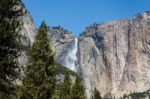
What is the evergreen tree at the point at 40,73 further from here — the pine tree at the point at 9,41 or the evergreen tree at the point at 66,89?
the evergreen tree at the point at 66,89

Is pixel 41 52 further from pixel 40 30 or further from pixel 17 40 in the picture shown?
pixel 17 40

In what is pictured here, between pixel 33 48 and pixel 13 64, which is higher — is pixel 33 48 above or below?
above

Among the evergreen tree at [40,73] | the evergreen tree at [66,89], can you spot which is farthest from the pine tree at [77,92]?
the evergreen tree at [40,73]

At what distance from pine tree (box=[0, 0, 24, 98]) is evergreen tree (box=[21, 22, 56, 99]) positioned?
9321mm

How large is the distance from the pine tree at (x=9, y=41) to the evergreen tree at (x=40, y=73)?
9321 millimetres

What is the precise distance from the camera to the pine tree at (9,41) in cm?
3167

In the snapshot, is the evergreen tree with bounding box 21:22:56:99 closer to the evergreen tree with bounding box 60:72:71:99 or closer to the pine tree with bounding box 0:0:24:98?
the pine tree with bounding box 0:0:24:98

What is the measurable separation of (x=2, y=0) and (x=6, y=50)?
11.7 feet

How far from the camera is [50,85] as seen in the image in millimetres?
42625

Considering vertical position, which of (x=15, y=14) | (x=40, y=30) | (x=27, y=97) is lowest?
(x=27, y=97)

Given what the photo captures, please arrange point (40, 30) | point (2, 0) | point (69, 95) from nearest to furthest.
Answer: point (2, 0), point (40, 30), point (69, 95)

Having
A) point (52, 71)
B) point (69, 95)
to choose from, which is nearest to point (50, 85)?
point (52, 71)

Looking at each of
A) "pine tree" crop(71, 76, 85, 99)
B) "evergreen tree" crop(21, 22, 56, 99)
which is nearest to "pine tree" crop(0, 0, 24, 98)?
"evergreen tree" crop(21, 22, 56, 99)

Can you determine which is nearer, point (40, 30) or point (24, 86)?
point (24, 86)
